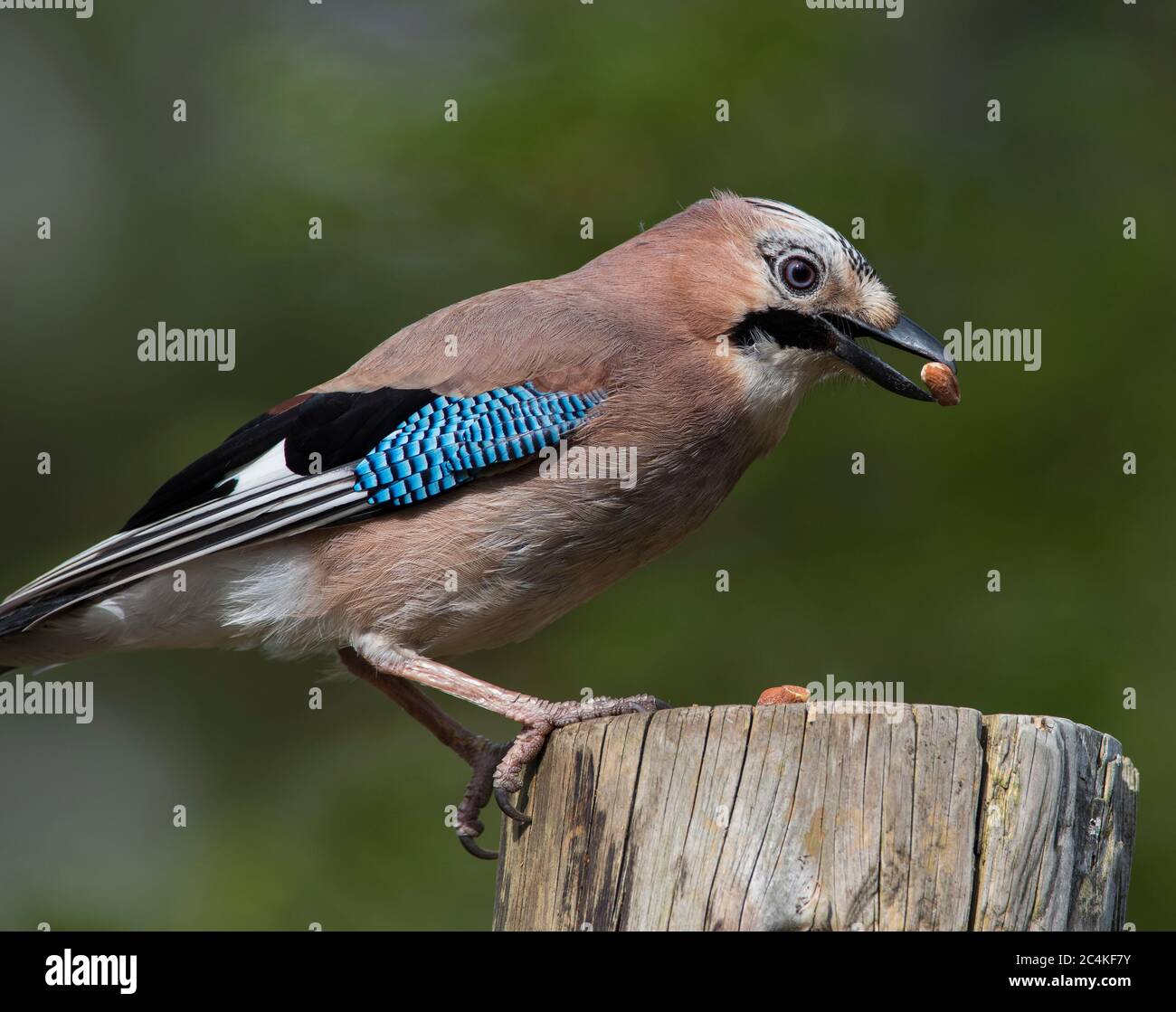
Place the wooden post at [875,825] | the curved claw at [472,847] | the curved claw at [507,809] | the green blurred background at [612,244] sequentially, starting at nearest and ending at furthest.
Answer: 1. the wooden post at [875,825]
2. the curved claw at [507,809]
3. the curved claw at [472,847]
4. the green blurred background at [612,244]

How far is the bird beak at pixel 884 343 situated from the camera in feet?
17.8

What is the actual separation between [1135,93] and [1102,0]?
2.59ft

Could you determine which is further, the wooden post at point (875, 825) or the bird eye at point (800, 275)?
the bird eye at point (800, 275)

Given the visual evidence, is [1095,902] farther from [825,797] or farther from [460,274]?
[460,274]

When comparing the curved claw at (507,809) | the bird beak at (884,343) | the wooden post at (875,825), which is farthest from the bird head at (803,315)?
the wooden post at (875,825)

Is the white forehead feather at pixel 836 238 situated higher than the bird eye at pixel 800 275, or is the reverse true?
the white forehead feather at pixel 836 238

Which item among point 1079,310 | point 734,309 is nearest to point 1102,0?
point 1079,310

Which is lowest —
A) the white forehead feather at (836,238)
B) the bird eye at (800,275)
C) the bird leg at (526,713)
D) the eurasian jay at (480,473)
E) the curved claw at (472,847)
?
the curved claw at (472,847)

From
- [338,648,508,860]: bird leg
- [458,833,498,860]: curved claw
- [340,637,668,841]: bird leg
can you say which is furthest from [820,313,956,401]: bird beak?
[458,833,498,860]: curved claw

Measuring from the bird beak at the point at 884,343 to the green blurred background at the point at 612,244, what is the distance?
2977 mm

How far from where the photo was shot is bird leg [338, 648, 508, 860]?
553 centimetres

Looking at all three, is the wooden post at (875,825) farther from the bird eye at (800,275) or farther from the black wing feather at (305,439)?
the bird eye at (800,275)

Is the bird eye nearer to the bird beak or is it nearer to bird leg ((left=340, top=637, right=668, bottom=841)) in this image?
the bird beak

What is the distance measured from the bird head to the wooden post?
2.02 metres
